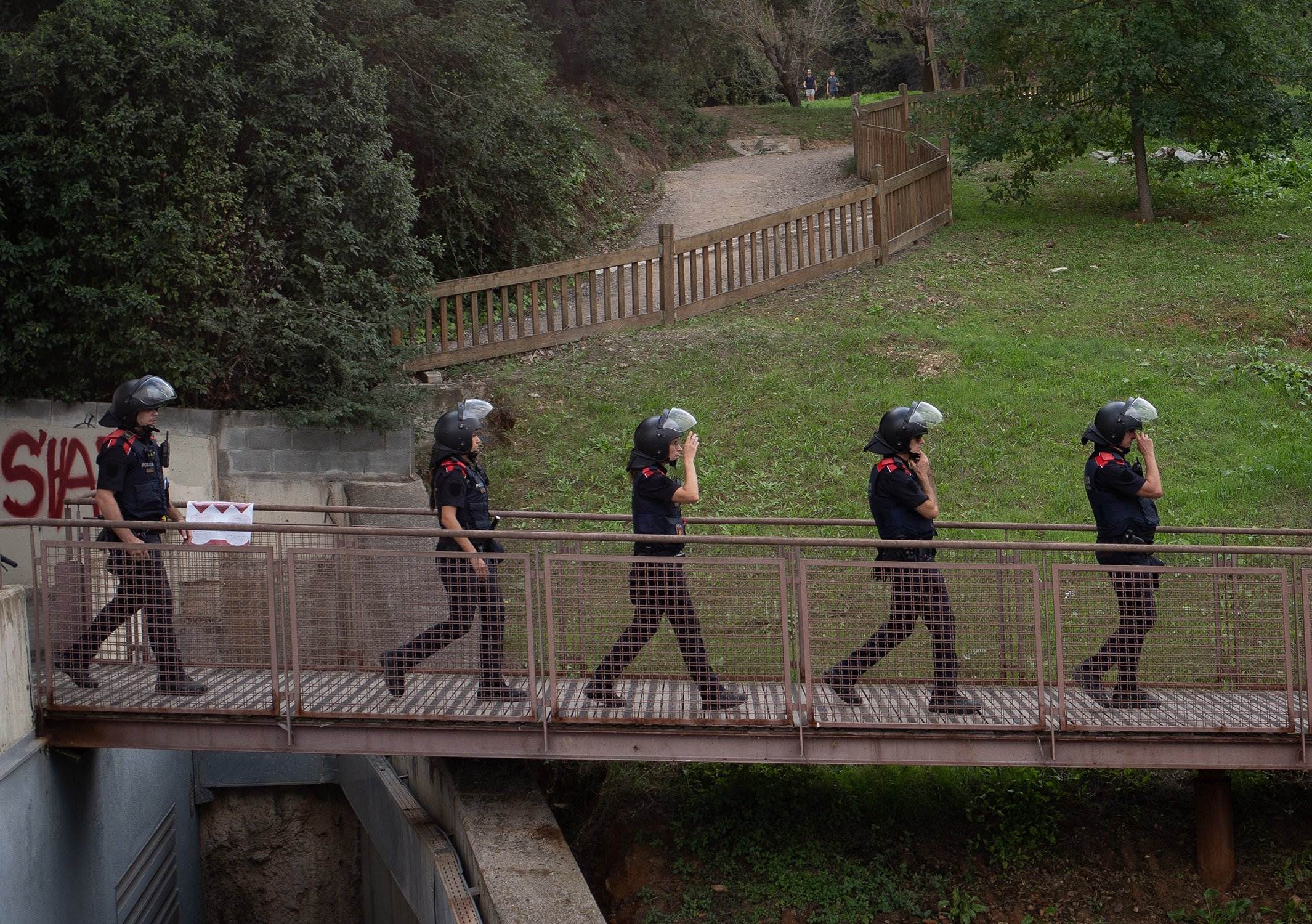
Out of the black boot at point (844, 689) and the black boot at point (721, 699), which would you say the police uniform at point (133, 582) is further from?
the black boot at point (844, 689)

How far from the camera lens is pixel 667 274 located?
15312 millimetres

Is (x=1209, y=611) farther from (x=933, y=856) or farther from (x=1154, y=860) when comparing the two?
(x=933, y=856)

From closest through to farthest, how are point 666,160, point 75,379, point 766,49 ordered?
point 75,379 < point 666,160 < point 766,49

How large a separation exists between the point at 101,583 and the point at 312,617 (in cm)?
130

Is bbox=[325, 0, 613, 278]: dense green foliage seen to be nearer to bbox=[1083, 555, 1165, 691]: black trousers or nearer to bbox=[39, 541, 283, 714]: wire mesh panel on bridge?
bbox=[39, 541, 283, 714]: wire mesh panel on bridge

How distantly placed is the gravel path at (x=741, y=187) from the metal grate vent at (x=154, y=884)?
12386mm

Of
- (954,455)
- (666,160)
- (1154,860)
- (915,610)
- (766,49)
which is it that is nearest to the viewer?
(915,610)

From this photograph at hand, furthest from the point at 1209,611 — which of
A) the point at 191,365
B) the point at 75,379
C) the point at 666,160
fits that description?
the point at 666,160

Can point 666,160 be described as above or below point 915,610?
above

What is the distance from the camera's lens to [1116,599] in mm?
7273

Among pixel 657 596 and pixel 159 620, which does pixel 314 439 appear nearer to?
pixel 159 620

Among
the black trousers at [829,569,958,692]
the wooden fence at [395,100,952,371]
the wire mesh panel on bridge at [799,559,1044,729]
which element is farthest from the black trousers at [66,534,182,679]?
the wooden fence at [395,100,952,371]

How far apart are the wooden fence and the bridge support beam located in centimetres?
863

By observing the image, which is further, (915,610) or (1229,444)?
(1229,444)
